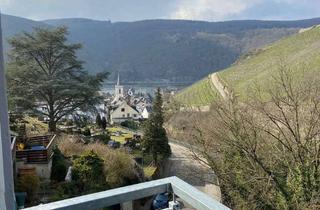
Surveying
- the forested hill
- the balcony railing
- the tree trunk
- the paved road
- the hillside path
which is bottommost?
the paved road

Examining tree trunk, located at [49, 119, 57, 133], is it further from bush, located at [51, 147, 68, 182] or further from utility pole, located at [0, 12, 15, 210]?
utility pole, located at [0, 12, 15, 210]

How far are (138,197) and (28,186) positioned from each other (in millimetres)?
8288

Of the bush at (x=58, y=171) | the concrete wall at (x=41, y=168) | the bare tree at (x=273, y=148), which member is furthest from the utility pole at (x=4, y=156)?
the bush at (x=58, y=171)

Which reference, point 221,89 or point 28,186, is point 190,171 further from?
point 221,89

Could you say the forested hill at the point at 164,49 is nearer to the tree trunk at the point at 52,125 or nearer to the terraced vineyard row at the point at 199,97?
the terraced vineyard row at the point at 199,97

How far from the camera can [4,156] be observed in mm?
1045

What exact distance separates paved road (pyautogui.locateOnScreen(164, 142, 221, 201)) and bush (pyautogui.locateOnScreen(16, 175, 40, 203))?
4.22 meters

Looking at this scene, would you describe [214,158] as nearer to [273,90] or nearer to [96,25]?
[273,90]

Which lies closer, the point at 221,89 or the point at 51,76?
the point at 51,76

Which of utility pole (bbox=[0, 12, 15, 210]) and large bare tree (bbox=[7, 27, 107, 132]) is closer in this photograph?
utility pole (bbox=[0, 12, 15, 210])

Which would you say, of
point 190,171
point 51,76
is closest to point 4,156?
point 190,171

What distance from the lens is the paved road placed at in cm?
1111

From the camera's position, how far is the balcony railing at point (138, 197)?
4.70ft

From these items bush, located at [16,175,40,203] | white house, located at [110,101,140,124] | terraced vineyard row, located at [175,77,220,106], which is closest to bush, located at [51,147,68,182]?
bush, located at [16,175,40,203]
